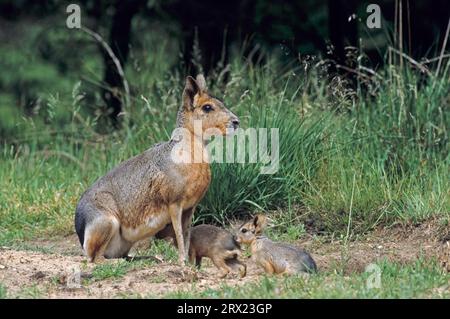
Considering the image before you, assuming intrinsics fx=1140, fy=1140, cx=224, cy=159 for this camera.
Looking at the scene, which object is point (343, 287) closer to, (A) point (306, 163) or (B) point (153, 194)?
(B) point (153, 194)

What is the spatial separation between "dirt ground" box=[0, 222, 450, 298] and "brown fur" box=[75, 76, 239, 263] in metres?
0.29

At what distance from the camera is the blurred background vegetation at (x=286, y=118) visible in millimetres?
10633

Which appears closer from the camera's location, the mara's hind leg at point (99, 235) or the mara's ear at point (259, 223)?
the mara's ear at point (259, 223)

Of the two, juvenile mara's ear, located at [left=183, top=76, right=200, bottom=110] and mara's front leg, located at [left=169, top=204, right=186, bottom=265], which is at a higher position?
juvenile mara's ear, located at [left=183, top=76, right=200, bottom=110]

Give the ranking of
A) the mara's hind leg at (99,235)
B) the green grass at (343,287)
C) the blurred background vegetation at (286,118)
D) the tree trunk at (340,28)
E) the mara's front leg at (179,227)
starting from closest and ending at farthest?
the green grass at (343,287) → the mara's front leg at (179,227) → the mara's hind leg at (99,235) → the blurred background vegetation at (286,118) → the tree trunk at (340,28)

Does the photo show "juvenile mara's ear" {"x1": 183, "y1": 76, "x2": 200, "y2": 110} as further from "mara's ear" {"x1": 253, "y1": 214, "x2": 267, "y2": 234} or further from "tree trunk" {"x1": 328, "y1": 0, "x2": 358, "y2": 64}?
"tree trunk" {"x1": 328, "y1": 0, "x2": 358, "y2": 64}

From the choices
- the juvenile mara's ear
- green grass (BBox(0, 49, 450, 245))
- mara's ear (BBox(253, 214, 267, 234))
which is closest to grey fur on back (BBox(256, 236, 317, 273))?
mara's ear (BBox(253, 214, 267, 234))

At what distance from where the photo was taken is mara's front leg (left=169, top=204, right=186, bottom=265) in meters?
9.06

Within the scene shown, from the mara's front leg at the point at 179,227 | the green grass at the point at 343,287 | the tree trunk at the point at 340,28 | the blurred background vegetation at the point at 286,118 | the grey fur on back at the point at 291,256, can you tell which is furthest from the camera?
the tree trunk at the point at 340,28

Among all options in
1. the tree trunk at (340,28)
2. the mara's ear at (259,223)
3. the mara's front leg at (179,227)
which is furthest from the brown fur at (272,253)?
the tree trunk at (340,28)

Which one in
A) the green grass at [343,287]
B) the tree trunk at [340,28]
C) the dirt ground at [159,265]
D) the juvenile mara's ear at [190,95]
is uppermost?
the tree trunk at [340,28]

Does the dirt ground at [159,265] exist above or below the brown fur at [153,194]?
below

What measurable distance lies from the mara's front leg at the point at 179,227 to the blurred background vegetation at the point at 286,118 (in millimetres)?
1468

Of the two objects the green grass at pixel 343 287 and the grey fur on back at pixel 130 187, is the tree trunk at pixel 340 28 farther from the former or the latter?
the green grass at pixel 343 287
